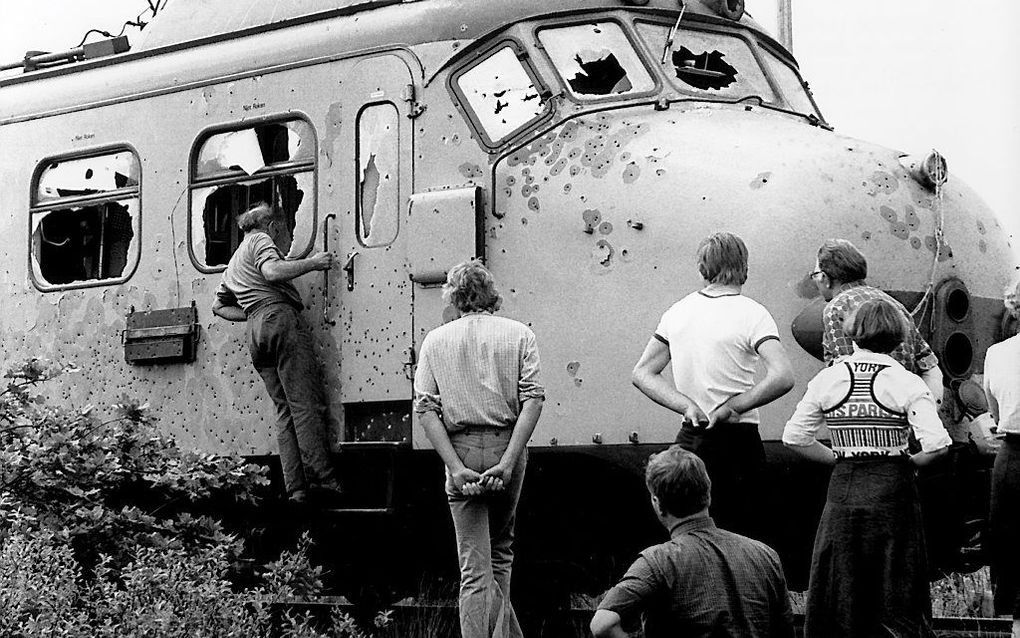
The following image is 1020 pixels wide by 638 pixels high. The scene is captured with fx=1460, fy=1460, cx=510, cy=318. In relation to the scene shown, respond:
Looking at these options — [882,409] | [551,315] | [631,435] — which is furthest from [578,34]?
[882,409]

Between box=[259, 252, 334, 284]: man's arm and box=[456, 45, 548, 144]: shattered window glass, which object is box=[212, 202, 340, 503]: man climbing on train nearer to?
box=[259, 252, 334, 284]: man's arm

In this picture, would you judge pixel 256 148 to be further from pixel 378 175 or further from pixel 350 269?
pixel 350 269

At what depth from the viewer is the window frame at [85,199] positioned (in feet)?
30.2

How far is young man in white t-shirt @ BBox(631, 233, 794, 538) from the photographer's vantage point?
571cm

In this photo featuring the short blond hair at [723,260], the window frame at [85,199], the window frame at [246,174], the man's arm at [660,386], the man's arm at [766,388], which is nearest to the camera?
the man's arm at [766,388]

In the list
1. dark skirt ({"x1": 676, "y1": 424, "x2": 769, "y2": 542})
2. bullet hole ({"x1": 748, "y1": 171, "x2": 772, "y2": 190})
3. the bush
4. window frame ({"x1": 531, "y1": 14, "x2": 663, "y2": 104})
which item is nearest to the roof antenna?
window frame ({"x1": 531, "y1": 14, "x2": 663, "y2": 104})

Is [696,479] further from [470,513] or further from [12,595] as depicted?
[12,595]

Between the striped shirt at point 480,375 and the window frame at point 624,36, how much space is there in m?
1.90

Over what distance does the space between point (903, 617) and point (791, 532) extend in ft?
6.66

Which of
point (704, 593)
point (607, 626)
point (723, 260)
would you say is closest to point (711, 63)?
point (723, 260)

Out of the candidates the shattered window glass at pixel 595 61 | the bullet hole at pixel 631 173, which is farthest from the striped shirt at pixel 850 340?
the shattered window glass at pixel 595 61

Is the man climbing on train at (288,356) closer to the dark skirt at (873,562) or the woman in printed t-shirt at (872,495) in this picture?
the woman in printed t-shirt at (872,495)

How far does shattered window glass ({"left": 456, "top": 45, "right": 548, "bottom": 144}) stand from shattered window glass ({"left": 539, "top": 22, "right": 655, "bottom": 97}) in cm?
19

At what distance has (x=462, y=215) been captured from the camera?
765 cm
